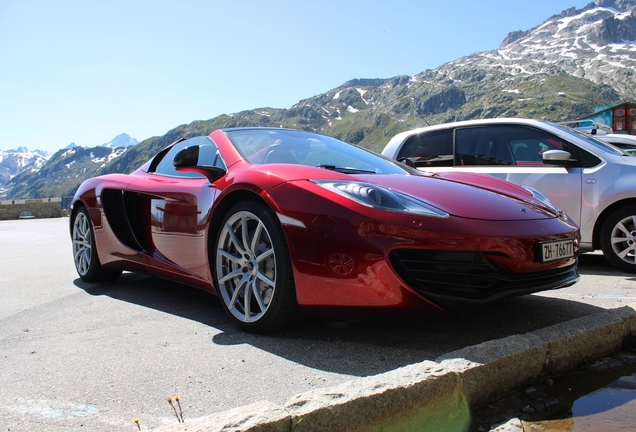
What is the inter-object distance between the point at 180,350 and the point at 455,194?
1653 millimetres

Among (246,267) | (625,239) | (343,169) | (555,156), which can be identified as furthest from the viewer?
(555,156)

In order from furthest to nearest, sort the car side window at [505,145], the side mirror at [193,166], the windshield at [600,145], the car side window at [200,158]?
the car side window at [505,145] < the windshield at [600,145] < the car side window at [200,158] < the side mirror at [193,166]

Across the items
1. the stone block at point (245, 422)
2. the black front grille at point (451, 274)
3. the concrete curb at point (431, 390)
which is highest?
the black front grille at point (451, 274)

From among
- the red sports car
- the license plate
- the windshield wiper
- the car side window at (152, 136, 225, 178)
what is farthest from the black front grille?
the car side window at (152, 136, 225, 178)

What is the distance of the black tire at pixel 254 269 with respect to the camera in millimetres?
2844

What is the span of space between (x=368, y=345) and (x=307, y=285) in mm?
437

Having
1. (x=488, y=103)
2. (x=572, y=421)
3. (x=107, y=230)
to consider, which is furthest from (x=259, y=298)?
(x=488, y=103)

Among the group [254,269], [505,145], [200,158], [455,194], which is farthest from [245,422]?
[505,145]

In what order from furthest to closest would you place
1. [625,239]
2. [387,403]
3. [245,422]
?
[625,239] < [387,403] < [245,422]

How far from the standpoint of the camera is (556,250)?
292 centimetres

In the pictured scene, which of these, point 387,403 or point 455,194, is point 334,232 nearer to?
point 455,194

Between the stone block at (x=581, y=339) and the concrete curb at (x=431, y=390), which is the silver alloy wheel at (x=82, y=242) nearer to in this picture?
the concrete curb at (x=431, y=390)

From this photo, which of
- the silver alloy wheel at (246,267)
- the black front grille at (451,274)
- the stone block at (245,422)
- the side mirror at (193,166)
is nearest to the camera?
the stone block at (245,422)

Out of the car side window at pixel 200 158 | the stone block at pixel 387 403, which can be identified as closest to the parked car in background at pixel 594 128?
the car side window at pixel 200 158
